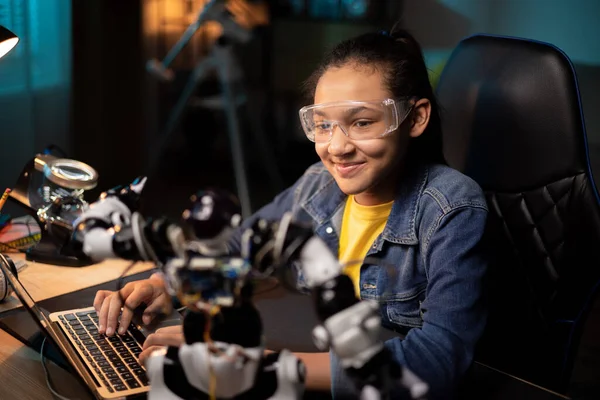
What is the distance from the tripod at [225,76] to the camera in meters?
3.56

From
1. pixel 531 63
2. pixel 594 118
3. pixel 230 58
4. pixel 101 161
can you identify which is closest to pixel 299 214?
pixel 531 63

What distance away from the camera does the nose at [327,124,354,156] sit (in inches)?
42.3

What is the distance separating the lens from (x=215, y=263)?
0.63 metres

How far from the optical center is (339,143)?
1.08m

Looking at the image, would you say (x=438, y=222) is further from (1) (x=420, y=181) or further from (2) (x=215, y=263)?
(2) (x=215, y=263)

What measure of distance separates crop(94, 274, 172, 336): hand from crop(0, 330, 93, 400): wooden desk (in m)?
0.10

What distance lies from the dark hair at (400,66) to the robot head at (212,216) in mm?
589

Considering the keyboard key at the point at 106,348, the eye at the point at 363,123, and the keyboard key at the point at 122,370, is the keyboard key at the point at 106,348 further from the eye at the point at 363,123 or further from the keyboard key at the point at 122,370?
the eye at the point at 363,123

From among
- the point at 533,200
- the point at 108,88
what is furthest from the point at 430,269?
the point at 108,88

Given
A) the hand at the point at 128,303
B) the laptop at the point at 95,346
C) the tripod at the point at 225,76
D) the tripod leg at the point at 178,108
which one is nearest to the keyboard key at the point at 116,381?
the laptop at the point at 95,346

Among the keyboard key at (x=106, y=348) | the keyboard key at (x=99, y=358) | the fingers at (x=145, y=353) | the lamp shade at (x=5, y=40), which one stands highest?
the lamp shade at (x=5, y=40)

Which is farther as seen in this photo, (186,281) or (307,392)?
(307,392)

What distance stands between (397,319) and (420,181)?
245mm

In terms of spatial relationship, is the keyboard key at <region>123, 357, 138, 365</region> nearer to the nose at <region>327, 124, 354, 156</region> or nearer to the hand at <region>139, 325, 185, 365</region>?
the hand at <region>139, 325, 185, 365</region>
